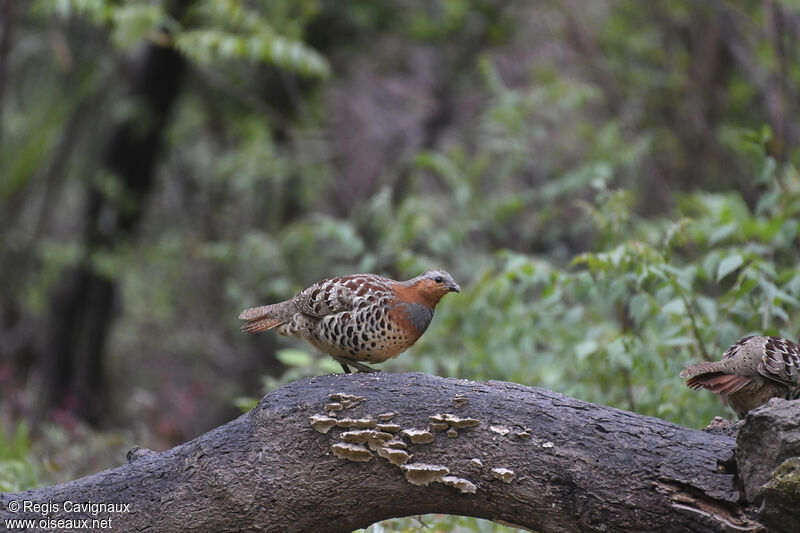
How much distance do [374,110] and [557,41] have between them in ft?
9.32

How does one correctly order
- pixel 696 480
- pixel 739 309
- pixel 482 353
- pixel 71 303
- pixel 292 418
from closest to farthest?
pixel 696 480 < pixel 292 418 < pixel 739 309 < pixel 482 353 < pixel 71 303

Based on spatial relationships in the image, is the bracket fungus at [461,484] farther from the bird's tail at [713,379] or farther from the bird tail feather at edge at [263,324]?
the bird tail feather at edge at [263,324]

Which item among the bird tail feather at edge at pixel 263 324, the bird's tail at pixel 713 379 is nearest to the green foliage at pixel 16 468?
the bird tail feather at edge at pixel 263 324

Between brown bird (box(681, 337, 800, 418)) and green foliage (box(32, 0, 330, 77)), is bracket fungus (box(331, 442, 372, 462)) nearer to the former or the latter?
brown bird (box(681, 337, 800, 418))

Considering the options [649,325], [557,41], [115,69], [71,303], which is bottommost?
[71,303]

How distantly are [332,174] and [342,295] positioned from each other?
682cm

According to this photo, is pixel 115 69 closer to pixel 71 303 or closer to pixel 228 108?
pixel 228 108

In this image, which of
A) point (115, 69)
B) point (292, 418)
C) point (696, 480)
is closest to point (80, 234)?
point (115, 69)

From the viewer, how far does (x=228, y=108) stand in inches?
374

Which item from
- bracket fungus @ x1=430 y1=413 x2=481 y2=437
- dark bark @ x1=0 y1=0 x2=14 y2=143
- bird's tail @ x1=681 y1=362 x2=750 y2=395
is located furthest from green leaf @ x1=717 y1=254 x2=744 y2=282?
dark bark @ x1=0 y1=0 x2=14 y2=143

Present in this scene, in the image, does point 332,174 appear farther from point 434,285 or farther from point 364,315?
point 364,315

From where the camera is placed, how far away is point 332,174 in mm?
10047

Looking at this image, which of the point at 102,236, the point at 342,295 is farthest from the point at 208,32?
the point at 342,295

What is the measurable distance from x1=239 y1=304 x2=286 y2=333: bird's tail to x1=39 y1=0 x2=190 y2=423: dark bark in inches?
201
